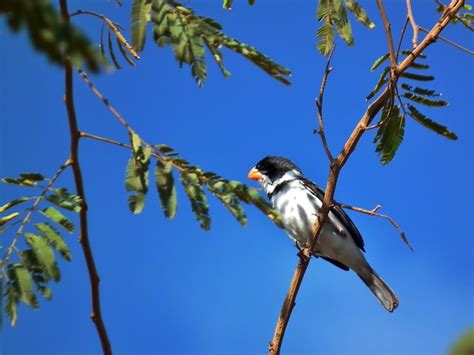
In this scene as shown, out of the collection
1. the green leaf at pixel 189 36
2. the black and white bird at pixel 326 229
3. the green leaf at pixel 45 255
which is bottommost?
the green leaf at pixel 45 255

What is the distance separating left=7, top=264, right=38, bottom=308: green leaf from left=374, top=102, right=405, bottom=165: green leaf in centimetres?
239

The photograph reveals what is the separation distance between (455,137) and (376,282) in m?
3.03

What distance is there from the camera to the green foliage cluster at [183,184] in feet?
9.50

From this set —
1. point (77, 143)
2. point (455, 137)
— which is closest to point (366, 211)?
point (455, 137)

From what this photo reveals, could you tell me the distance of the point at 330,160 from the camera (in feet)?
12.8

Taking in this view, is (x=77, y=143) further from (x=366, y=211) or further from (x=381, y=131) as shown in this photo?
(x=381, y=131)

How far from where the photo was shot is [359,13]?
3906mm

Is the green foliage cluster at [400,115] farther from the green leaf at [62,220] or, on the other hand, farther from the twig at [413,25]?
the green leaf at [62,220]

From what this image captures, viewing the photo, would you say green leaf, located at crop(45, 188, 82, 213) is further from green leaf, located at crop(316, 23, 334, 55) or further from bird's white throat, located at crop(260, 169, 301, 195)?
bird's white throat, located at crop(260, 169, 301, 195)

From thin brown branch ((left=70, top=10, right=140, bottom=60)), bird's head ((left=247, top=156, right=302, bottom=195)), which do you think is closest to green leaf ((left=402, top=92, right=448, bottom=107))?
thin brown branch ((left=70, top=10, right=140, bottom=60))

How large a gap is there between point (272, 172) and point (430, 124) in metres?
3.64

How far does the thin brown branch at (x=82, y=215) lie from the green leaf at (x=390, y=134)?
2.21 m

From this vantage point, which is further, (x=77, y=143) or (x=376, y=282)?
(x=376, y=282)

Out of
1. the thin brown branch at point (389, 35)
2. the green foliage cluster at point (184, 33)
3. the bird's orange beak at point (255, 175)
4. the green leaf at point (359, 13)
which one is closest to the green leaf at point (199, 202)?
the green foliage cluster at point (184, 33)
